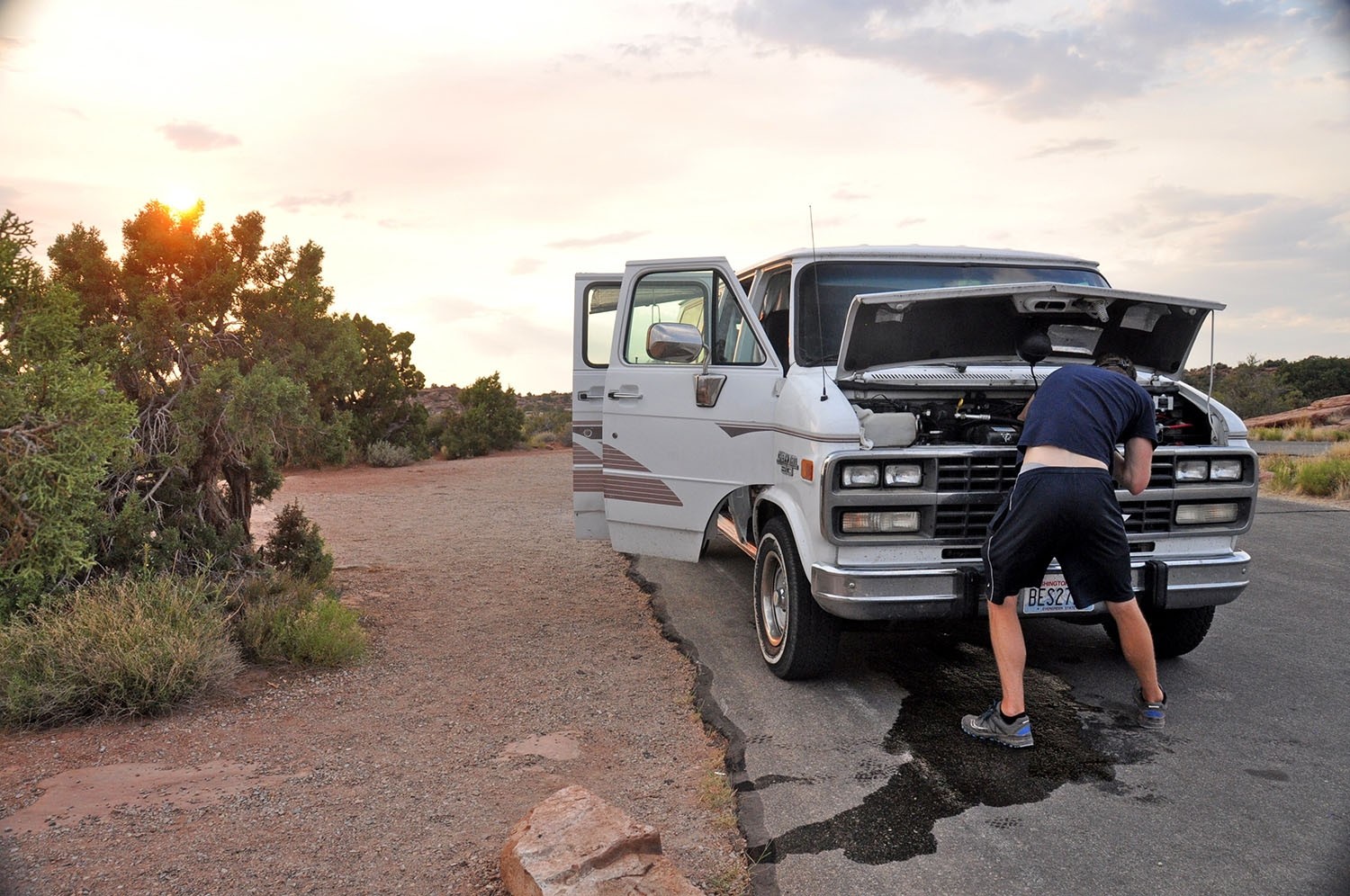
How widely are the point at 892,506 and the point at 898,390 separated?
0.93m

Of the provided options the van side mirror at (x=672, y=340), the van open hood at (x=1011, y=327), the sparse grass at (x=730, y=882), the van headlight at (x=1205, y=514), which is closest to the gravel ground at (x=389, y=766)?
the sparse grass at (x=730, y=882)

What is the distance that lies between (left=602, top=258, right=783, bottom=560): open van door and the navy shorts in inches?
60.4

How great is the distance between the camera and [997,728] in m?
4.45

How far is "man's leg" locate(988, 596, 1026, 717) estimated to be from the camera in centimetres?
443

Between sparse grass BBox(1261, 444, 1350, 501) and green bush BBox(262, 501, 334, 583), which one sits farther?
sparse grass BBox(1261, 444, 1350, 501)

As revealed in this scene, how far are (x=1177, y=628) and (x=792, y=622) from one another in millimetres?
2332

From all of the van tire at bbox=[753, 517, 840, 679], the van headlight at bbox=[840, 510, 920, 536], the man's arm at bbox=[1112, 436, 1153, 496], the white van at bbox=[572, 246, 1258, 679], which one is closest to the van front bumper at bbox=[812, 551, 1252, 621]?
the white van at bbox=[572, 246, 1258, 679]

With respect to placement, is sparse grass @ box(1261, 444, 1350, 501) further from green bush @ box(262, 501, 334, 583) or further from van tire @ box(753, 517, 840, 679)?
green bush @ box(262, 501, 334, 583)

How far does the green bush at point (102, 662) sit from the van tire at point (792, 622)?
Result: 3.06m

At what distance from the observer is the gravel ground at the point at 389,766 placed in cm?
347

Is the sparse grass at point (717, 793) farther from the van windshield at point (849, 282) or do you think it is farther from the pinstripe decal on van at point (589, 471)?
the pinstripe decal on van at point (589, 471)

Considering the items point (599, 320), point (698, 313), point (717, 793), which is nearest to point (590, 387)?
point (599, 320)

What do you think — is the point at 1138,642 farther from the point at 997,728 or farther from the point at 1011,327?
the point at 1011,327

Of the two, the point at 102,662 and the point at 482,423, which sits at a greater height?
the point at 482,423
